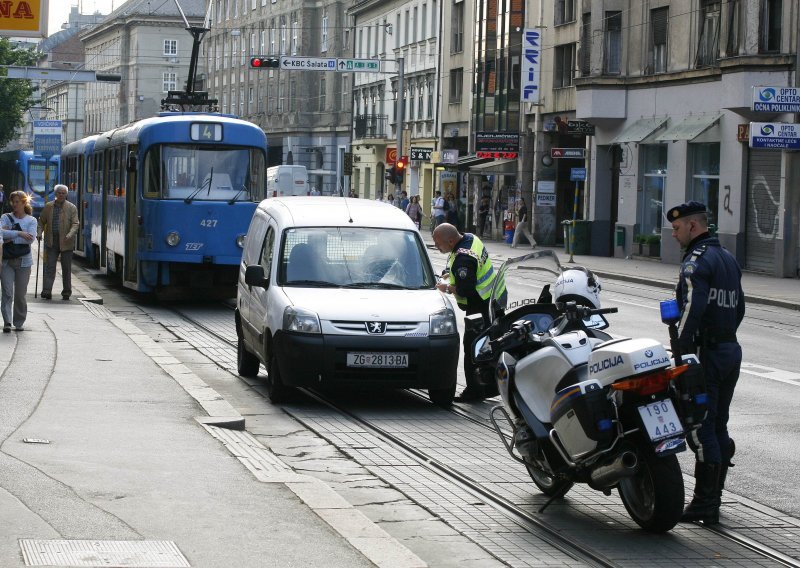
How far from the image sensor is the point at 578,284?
28.1ft

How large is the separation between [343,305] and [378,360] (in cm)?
61

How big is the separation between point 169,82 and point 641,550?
12095 centimetres

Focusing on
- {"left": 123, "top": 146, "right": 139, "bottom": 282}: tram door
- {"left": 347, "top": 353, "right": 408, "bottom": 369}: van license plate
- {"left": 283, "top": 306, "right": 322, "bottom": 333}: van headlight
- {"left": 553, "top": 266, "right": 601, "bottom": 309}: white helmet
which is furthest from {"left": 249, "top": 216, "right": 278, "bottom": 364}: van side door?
{"left": 123, "top": 146, "right": 139, "bottom": 282}: tram door

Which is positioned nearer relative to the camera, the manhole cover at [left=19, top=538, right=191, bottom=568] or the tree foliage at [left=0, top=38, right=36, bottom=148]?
the manhole cover at [left=19, top=538, right=191, bottom=568]

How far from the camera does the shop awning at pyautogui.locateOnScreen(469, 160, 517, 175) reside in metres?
54.3

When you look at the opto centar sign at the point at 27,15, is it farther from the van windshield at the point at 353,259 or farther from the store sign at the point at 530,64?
the store sign at the point at 530,64

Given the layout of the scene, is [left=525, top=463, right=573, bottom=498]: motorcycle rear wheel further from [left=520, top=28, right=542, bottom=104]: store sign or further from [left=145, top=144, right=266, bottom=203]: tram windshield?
[left=520, top=28, right=542, bottom=104]: store sign

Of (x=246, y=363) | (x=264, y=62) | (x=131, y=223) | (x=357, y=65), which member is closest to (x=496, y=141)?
(x=357, y=65)

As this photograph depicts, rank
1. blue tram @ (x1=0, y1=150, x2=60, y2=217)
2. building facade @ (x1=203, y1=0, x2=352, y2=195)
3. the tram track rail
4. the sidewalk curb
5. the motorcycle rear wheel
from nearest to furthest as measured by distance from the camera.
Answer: the sidewalk curb
the tram track rail
the motorcycle rear wheel
blue tram @ (x1=0, y1=150, x2=60, y2=217)
building facade @ (x1=203, y1=0, x2=352, y2=195)

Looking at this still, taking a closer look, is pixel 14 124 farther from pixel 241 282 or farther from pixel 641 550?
pixel 641 550

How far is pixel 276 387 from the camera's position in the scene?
12867 mm

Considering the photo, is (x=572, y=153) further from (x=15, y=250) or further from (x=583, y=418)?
(x=583, y=418)

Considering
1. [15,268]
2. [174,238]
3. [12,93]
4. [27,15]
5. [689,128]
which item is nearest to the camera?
[27,15]

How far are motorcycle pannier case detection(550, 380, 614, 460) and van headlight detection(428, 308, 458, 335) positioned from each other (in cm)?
481
